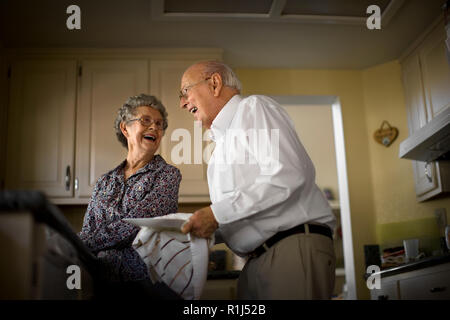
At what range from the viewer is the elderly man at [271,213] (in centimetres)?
150

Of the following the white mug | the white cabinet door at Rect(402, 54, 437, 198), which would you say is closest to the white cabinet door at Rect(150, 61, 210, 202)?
the white mug

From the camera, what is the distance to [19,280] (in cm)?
111

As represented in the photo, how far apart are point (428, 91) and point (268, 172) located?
2.43 m

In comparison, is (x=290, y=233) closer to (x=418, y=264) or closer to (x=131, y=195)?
(x=131, y=195)

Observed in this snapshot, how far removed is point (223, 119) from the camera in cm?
183

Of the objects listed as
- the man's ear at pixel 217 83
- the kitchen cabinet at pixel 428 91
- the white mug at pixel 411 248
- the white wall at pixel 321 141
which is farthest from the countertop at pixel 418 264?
the white wall at pixel 321 141

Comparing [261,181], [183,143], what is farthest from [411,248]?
[261,181]

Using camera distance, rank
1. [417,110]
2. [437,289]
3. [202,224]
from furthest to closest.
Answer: [417,110]
[437,289]
[202,224]

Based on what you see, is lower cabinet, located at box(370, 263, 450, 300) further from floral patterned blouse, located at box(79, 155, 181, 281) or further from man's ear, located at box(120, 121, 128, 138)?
man's ear, located at box(120, 121, 128, 138)

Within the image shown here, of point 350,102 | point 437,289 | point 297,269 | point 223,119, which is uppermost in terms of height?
point 350,102

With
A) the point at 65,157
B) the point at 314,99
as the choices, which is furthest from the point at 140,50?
the point at 314,99

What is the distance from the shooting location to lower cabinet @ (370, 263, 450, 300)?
2638 mm

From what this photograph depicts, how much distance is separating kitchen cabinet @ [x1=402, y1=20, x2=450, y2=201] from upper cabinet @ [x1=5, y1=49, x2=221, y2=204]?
1.40 meters
